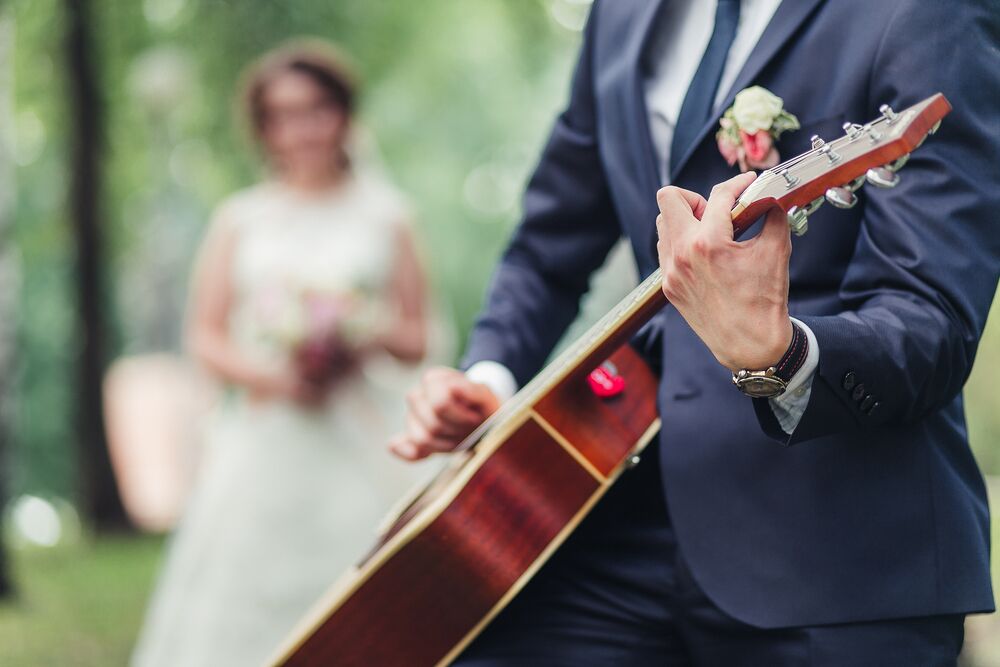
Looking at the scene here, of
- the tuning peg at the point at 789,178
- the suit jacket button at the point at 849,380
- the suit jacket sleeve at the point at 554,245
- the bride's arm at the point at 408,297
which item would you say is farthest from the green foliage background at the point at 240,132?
the tuning peg at the point at 789,178

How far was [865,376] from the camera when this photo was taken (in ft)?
6.36

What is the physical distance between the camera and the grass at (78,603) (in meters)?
7.28

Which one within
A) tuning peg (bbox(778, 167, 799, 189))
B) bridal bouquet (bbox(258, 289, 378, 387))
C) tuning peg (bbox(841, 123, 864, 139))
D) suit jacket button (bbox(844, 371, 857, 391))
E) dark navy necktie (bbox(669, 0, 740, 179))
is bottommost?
bridal bouquet (bbox(258, 289, 378, 387))

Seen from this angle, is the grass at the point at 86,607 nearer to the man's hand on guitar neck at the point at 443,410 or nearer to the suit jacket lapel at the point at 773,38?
the man's hand on guitar neck at the point at 443,410

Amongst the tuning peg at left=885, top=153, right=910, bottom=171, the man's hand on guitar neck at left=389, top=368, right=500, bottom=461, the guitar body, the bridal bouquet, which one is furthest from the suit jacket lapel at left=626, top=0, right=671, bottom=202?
the bridal bouquet

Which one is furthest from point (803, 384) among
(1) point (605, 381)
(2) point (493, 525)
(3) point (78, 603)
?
(3) point (78, 603)

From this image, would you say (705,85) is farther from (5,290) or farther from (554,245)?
(5,290)

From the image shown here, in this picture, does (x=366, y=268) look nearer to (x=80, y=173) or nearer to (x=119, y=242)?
(x=80, y=173)

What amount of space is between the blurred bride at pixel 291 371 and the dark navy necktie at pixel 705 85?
4.04 metres

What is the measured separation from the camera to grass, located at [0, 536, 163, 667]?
7.28 metres

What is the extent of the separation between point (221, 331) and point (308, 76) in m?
1.37

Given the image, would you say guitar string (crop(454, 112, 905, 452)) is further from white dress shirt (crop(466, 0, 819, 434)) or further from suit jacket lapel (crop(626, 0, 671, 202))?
suit jacket lapel (crop(626, 0, 671, 202))

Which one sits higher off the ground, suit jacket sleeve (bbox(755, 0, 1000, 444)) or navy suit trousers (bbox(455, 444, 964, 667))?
suit jacket sleeve (bbox(755, 0, 1000, 444))

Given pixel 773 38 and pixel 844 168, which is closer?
pixel 844 168
